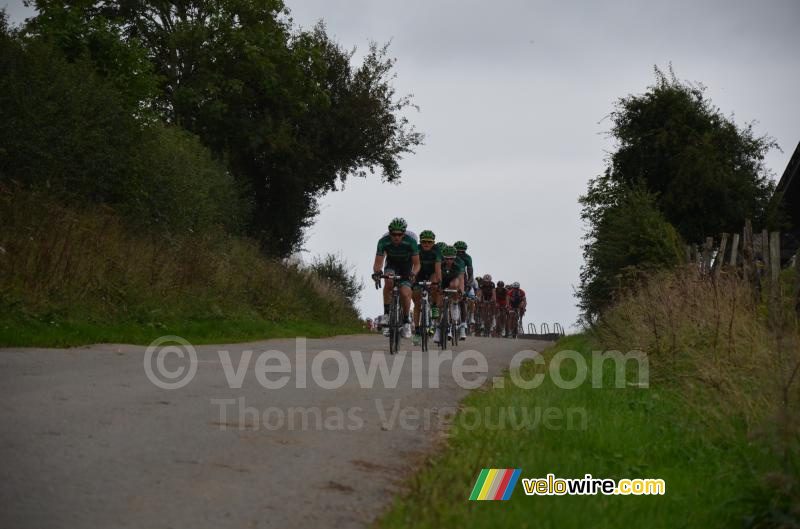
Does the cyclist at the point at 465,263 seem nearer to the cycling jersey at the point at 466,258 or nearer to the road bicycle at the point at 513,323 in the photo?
the cycling jersey at the point at 466,258

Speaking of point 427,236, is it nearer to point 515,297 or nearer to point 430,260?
point 430,260

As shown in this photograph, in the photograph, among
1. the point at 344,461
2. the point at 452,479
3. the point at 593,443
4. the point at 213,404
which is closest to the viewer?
the point at 452,479

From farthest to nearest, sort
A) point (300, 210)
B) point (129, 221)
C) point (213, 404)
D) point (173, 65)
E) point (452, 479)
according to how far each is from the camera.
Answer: point (300, 210), point (173, 65), point (129, 221), point (213, 404), point (452, 479)

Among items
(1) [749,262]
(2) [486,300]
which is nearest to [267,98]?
(2) [486,300]

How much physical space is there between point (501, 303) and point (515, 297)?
62 centimetres

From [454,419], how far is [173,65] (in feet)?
105

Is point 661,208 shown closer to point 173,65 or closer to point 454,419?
point 173,65

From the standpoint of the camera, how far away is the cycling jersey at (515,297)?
3189cm

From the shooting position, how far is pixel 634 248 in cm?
2505

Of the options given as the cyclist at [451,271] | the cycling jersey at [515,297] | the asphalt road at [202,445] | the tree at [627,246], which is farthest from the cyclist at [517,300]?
the asphalt road at [202,445]

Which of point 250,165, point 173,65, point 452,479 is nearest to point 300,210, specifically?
A: point 250,165

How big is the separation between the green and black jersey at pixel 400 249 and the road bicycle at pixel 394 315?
0.91ft

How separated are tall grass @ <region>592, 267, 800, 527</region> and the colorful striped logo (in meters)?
1.42

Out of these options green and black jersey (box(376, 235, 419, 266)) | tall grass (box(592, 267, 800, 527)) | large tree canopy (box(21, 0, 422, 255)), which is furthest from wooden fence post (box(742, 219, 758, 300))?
large tree canopy (box(21, 0, 422, 255))
